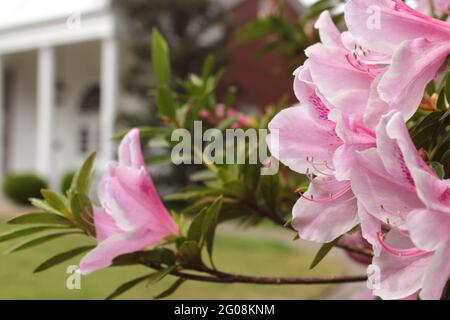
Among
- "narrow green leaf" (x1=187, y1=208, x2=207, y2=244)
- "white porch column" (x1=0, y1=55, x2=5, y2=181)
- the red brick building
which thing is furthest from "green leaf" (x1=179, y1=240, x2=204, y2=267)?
"white porch column" (x1=0, y1=55, x2=5, y2=181)

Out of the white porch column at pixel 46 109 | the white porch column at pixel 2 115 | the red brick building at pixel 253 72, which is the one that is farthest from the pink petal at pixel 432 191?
the white porch column at pixel 2 115

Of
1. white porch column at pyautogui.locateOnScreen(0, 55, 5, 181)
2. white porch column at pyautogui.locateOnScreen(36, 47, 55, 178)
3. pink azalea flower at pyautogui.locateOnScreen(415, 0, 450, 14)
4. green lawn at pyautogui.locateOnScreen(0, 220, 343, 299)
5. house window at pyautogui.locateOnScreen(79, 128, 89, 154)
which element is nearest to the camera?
pink azalea flower at pyautogui.locateOnScreen(415, 0, 450, 14)

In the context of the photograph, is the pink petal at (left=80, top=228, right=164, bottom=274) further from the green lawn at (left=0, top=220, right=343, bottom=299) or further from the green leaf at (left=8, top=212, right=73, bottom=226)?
the green lawn at (left=0, top=220, right=343, bottom=299)

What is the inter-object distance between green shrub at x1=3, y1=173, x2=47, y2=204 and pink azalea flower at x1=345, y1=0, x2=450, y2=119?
1149 centimetres

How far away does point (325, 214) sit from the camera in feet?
1.90

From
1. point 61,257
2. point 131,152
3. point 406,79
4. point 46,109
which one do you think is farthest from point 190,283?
point 46,109

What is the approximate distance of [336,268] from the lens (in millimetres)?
5305

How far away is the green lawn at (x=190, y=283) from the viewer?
3819mm

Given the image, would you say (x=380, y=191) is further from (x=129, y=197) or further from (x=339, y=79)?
(x=129, y=197)

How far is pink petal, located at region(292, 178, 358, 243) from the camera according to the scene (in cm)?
57

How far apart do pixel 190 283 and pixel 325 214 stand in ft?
13.4

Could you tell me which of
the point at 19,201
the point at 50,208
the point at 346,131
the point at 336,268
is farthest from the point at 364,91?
the point at 19,201

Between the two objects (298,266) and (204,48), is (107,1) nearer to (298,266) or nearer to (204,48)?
(204,48)
